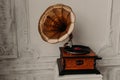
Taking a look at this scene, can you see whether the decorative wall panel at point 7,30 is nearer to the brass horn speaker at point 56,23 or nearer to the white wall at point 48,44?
the white wall at point 48,44

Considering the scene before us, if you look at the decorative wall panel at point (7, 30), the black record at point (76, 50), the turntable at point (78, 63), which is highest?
the decorative wall panel at point (7, 30)

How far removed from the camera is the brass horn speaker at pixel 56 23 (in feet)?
5.28

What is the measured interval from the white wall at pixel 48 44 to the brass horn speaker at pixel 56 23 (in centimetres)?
20

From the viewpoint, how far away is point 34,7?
1797mm

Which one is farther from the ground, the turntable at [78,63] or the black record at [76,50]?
the black record at [76,50]

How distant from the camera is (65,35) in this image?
1610mm

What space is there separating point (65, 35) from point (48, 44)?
12.5 inches

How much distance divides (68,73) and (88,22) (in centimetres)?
54

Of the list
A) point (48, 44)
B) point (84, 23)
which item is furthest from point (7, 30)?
point (84, 23)

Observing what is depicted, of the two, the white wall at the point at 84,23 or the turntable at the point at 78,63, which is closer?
the turntable at the point at 78,63

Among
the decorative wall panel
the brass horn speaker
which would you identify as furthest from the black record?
the decorative wall panel

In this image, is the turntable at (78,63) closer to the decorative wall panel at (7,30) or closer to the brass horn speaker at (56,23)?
the brass horn speaker at (56,23)

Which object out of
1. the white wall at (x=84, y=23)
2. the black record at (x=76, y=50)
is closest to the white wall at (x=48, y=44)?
the white wall at (x=84, y=23)

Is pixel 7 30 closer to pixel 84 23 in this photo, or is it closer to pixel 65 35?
pixel 65 35
